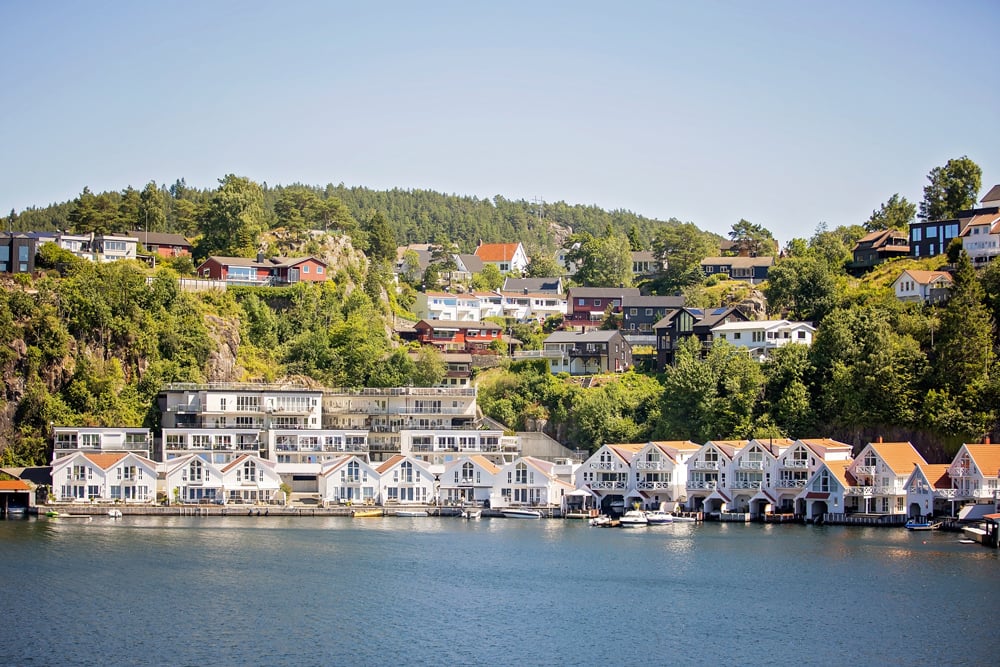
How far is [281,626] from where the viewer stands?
1869 inches

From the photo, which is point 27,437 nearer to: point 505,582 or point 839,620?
point 505,582

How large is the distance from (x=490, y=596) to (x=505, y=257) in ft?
316

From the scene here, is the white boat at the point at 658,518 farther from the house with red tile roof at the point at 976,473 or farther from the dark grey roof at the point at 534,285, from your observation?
the dark grey roof at the point at 534,285

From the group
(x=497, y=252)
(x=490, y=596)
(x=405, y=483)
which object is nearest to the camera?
(x=490, y=596)

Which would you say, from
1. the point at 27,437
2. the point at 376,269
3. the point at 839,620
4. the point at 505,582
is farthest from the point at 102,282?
the point at 839,620

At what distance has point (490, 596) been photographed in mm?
53375

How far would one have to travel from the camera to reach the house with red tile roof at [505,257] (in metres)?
147

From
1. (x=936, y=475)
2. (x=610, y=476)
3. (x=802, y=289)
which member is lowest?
(x=610, y=476)

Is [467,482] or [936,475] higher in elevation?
[936,475]

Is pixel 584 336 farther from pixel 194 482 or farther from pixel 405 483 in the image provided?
pixel 194 482

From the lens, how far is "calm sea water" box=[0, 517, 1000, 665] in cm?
4378

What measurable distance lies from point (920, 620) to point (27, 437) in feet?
198

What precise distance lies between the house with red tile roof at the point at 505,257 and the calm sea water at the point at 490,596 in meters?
76.3

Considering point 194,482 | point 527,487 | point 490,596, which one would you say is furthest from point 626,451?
point 490,596
